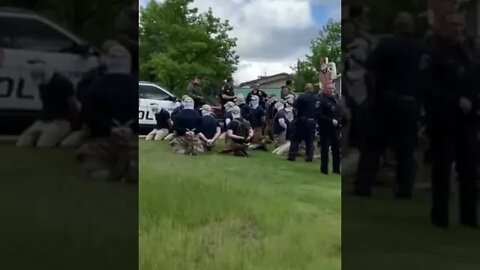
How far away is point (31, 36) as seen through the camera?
3.47 meters

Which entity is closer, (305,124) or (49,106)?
(49,106)

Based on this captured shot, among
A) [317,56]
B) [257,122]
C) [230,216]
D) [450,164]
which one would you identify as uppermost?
[317,56]

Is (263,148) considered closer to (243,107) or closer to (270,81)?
(243,107)

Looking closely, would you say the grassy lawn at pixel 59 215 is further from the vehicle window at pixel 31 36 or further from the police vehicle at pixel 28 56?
the vehicle window at pixel 31 36

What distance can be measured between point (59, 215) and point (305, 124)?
4.95 feet

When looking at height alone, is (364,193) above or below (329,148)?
below

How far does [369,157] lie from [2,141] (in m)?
1.87

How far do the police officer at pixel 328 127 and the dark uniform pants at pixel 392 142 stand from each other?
0.28 metres

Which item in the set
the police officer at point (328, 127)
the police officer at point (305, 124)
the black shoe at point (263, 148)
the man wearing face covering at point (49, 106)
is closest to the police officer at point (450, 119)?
the police officer at point (328, 127)

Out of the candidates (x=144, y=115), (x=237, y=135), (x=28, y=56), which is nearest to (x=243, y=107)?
(x=237, y=135)

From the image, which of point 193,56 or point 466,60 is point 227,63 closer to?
point 193,56

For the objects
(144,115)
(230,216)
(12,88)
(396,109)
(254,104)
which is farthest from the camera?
(254,104)

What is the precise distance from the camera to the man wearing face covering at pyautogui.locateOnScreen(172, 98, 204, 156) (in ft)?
12.9

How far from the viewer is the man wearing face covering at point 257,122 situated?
161 inches
